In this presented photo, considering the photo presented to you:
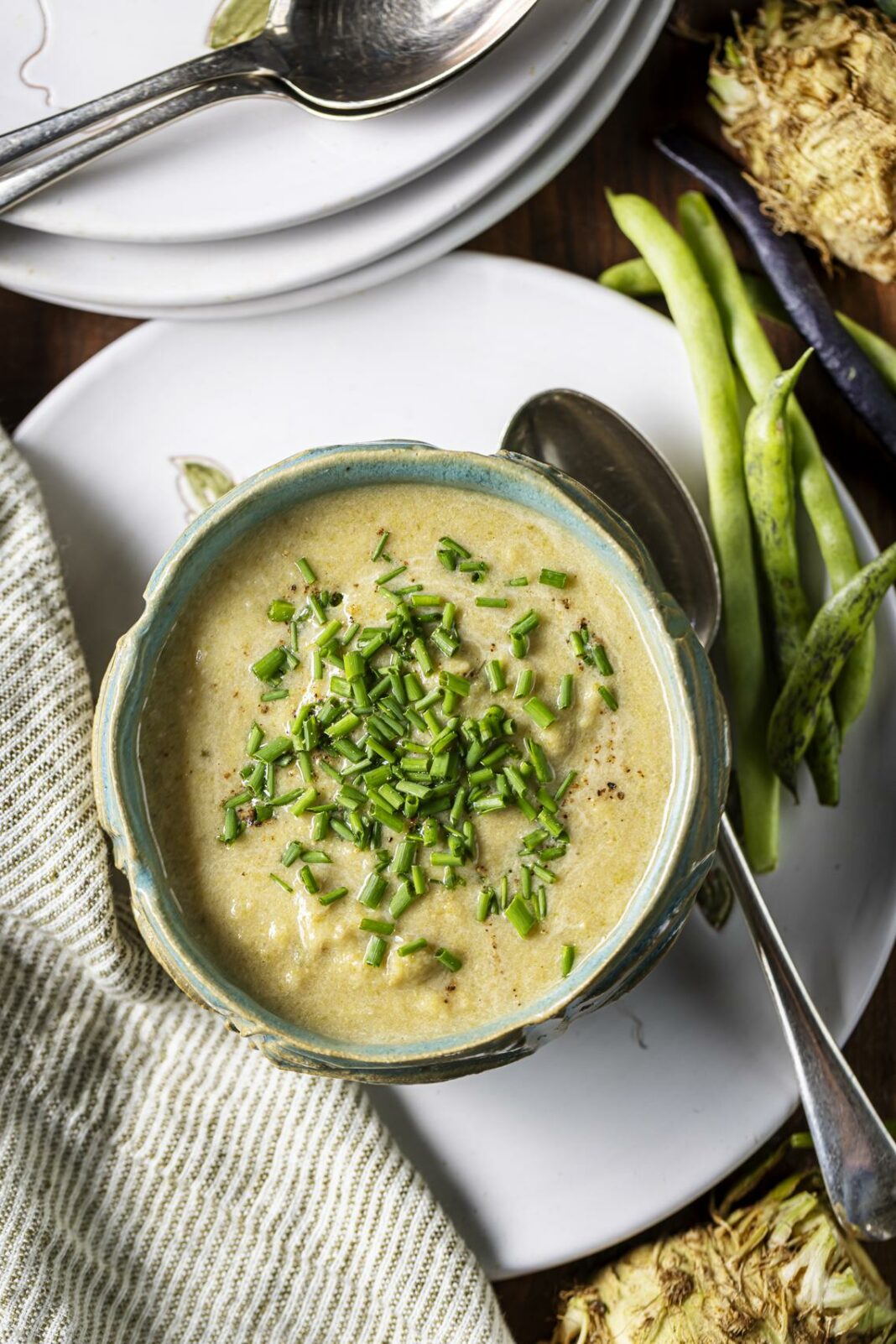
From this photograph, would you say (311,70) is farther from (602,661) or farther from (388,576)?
(602,661)

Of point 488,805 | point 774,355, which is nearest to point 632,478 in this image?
point 774,355

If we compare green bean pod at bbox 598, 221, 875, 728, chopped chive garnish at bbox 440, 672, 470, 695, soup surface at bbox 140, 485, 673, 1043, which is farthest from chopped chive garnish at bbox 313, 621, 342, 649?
green bean pod at bbox 598, 221, 875, 728

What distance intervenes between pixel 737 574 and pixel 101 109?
2.95ft

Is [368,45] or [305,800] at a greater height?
[368,45]

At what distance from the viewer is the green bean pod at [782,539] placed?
1.45 meters

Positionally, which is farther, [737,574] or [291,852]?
[737,574]

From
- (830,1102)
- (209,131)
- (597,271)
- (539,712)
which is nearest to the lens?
(539,712)

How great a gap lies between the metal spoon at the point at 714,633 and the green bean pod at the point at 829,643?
0.37 ft

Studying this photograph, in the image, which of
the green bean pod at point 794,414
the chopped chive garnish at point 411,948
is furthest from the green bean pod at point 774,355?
the chopped chive garnish at point 411,948

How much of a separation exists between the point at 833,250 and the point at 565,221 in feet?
1.14

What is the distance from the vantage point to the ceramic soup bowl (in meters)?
1.14

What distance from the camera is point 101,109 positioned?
1.44 metres

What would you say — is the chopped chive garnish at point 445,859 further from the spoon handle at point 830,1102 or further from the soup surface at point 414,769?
the spoon handle at point 830,1102

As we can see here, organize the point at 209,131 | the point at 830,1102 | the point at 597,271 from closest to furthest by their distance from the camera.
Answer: the point at 830,1102, the point at 209,131, the point at 597,271
